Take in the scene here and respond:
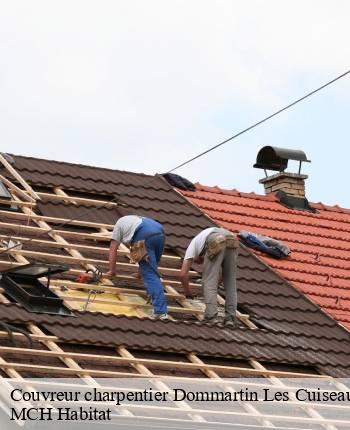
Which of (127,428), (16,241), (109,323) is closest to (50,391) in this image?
(127,428)

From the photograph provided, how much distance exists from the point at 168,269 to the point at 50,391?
3992 millimetres

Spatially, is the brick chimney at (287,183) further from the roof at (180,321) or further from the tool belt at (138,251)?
the tool belt at (138,251)

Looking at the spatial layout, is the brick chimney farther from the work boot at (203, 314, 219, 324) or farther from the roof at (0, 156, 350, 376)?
the work boot at (203, 314, 219, 324)

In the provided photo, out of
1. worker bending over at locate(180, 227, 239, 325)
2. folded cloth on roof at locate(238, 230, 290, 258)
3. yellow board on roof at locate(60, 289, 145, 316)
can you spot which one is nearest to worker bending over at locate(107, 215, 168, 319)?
yellow board on roof at locate(60, 289, 145, 316)

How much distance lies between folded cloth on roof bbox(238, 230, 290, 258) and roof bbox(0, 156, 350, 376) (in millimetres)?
148

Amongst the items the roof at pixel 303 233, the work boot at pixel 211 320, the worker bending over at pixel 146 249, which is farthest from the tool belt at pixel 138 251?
the roof at pixel 303 233

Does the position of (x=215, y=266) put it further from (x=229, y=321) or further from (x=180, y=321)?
(x=180, y=321)

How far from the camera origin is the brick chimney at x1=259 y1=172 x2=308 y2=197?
20703 mm

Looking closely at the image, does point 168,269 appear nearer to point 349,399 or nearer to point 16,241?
point 16,241

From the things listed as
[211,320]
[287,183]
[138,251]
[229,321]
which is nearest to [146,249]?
[138,251]

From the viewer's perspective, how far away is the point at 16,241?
1559cm

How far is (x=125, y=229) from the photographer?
51.1ft

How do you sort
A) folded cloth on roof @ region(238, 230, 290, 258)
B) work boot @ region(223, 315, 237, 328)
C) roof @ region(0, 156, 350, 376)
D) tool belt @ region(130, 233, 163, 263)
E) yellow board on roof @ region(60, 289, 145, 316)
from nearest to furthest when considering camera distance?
roof @ region(0, 156, 350, 376) < yellow board on roof @ region(60, 289, 145, 316) < tool belt @ region(130, 233, 163, 263) < work boot @ region(223, 315, 237, 328) < folded cloth on roof @ region(238, 230, 290, 258)

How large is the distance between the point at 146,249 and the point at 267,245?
2.86 metres
